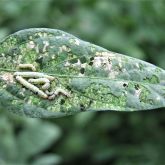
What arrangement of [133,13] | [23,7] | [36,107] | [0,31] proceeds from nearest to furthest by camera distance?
[36,107] < [0,31] < [23,7] < [133,13]

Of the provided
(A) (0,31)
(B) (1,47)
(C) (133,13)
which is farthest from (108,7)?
(B) (1,47)

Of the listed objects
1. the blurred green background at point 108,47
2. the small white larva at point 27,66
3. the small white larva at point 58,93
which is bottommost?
the small white larva at point 58,93

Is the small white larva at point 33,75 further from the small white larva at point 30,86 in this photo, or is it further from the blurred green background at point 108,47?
the blurred green background at point 108,47

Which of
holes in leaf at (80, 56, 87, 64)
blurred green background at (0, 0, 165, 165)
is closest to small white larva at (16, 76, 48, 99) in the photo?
holes in leaf at (80, 56, 87, 64)

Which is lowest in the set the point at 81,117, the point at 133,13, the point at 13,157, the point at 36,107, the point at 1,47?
the point at 36,107

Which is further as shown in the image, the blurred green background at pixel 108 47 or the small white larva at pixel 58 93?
the blurred green background at pixel 108 47

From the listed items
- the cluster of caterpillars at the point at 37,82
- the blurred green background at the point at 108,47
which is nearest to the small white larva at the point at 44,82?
the cluster of caterpillars at the point at 37,82

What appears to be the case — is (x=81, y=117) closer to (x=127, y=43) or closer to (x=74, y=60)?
(x=127, y=43)
